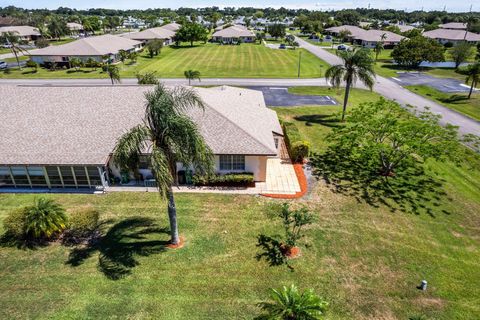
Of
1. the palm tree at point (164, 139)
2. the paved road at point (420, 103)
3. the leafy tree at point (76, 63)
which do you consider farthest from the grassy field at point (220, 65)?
the palm tree at point (164, 139)

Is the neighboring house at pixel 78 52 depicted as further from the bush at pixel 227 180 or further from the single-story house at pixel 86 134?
the bush at pixel 227 180

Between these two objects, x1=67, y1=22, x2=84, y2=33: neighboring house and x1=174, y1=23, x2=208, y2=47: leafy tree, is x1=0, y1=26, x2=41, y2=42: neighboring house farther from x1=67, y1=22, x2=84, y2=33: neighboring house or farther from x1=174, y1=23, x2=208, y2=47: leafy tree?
x1=174, y1=23, x2=208, y2=47: leafy tree

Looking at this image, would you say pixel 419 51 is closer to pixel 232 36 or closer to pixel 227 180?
pixel 232 36

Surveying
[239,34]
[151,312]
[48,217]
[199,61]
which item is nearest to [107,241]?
[48,217]

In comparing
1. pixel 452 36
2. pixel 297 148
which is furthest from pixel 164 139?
pixel 452 36

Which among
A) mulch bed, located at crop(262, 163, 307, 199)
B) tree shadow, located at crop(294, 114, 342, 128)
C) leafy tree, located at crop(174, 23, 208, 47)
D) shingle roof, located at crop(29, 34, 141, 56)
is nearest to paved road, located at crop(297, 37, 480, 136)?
tree shadow, located at crop(294, 114, 342, 128)
